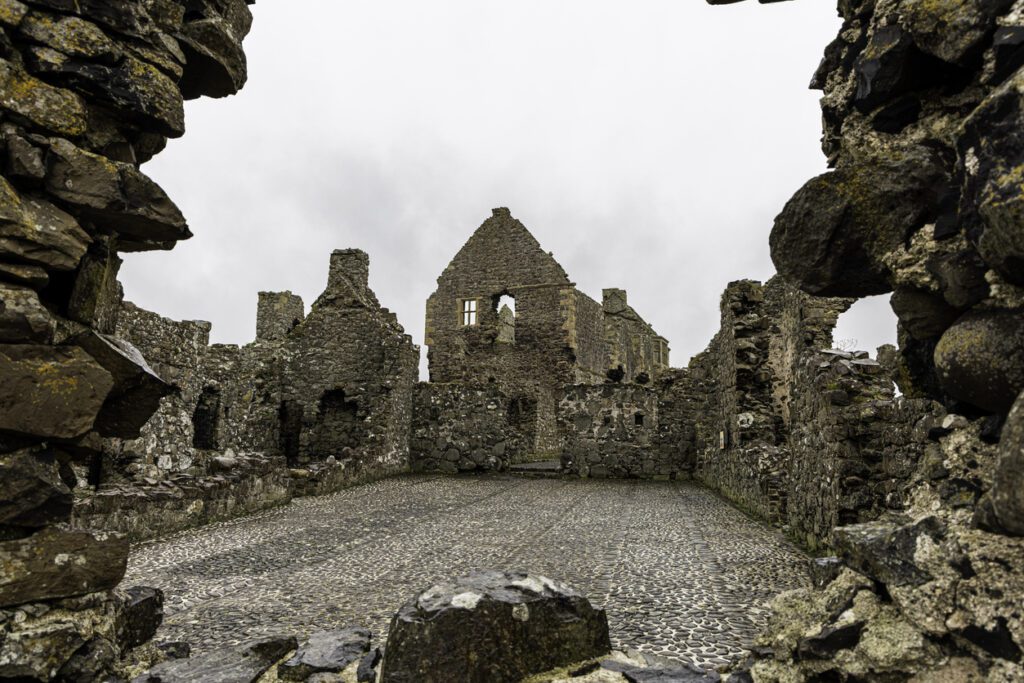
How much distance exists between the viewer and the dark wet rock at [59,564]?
249cm

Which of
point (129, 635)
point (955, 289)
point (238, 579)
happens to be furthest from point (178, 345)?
point (955, 289)

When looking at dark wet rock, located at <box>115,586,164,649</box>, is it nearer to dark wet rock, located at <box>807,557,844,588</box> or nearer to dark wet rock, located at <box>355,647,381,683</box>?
dark wet rock, located at <box>355,647,381,683</box>

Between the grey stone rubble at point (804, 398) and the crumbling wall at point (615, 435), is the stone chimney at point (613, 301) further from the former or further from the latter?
the grey stone rubble at point (804, 398)

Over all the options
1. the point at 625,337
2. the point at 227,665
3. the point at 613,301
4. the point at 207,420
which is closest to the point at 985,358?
the point at 227,665

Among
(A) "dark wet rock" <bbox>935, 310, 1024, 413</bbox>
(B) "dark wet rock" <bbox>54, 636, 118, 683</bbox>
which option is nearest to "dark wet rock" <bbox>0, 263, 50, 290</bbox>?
(B) "dark wet rock" <bbox>54, 636, 118, 683</bbox>

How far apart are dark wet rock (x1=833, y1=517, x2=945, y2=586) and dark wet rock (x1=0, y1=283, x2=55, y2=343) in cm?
337

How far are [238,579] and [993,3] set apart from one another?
5.87 m

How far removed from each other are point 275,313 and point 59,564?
79.1 ft

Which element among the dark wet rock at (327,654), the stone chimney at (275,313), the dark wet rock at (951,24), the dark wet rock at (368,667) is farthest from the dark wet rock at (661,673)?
the stone chimney at (275,313)

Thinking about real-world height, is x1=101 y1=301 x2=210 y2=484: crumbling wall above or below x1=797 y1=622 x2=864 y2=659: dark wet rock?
above

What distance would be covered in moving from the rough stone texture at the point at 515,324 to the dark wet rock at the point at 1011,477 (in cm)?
2261

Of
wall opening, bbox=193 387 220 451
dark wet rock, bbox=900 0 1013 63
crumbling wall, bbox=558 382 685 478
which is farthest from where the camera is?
crumbling wall, bbox=558 382 685 478

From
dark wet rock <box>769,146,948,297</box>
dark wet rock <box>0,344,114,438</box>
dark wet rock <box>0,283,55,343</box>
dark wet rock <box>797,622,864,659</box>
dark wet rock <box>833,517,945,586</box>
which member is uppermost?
dark wet rock <box>769,146,948,297</box>

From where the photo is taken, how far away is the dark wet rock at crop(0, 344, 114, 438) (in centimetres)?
244
